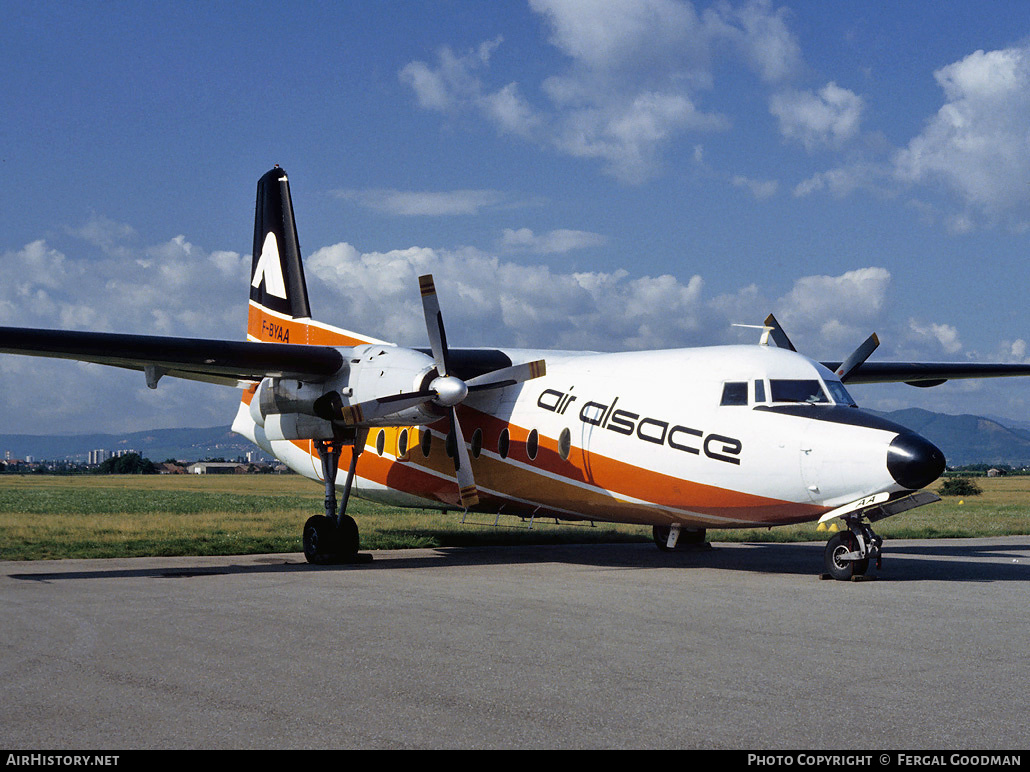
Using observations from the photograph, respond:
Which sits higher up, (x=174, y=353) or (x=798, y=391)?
(x=174, y=353)

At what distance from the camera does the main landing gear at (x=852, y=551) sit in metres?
13.7

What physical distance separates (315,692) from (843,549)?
29.9ft

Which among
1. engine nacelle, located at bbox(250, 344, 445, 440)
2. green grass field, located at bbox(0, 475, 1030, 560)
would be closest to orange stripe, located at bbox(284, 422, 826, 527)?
engine nacelle, located at bbox(250, 344, 445, 440)

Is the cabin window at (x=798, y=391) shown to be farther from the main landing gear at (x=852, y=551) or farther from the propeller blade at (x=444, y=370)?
the propeller blade at (x=444, y=370)

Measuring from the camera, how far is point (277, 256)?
2308 cm

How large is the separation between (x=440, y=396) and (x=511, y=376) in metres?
1.44

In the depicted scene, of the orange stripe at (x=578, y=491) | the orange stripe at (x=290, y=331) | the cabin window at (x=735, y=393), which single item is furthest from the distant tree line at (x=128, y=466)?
the cabin window at (x=735, y=393)

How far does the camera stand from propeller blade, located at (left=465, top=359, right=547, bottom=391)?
17.1m

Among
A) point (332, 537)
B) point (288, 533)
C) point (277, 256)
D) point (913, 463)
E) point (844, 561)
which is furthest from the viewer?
point (288, 533)

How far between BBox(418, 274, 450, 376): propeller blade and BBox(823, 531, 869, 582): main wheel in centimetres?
680

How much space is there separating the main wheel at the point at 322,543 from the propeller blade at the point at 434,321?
347cm

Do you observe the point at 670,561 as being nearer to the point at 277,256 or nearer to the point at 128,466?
the point at 277,256

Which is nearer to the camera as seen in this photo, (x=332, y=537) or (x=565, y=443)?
(x=565, y=443)

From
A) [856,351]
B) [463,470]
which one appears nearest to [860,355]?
[856,351]
